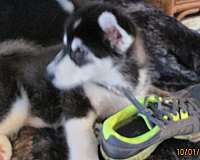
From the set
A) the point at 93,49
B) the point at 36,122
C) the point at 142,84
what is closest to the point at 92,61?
the point at 93,49

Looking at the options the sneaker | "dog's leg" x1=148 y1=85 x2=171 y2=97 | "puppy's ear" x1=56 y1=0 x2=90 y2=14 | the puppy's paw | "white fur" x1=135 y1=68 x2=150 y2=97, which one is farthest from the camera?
"puppy's ear" x1=56 y1=0 x2=90 y2=14

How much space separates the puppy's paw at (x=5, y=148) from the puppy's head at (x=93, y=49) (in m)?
0.29

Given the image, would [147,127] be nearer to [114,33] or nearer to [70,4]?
[114,33]

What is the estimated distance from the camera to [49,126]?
5.91 ft

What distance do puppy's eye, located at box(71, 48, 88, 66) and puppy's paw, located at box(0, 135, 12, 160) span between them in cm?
41

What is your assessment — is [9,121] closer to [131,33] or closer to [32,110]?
[32,110]

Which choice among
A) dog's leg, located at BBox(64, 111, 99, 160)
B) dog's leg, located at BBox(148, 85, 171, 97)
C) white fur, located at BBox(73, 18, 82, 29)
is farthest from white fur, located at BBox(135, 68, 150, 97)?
white fur, located at BBox(73, 18, 82, 29)

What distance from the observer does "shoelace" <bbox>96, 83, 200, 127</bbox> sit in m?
1.60

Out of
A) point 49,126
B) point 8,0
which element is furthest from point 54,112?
point 8,0

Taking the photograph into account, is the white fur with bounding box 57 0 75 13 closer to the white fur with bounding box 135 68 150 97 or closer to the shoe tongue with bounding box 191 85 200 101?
the white fur with bounding box 135 68 150 97

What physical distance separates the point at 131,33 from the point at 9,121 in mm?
591

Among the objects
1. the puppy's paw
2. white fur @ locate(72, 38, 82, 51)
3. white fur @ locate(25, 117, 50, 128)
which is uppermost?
white fur @ locate(72, 38, 82, 51)

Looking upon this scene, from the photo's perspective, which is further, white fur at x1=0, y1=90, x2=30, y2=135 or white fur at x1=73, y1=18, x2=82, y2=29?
white fur at x1=0, y1=90, x2=30, y2=135

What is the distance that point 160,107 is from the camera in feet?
5.40
